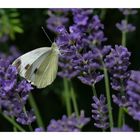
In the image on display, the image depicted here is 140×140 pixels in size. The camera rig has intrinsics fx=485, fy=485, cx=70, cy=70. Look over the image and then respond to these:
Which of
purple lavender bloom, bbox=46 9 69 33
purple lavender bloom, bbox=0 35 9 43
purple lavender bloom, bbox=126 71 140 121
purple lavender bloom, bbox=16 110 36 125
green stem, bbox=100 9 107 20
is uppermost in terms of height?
purple lavender bloom, bbox=46 9 69 33

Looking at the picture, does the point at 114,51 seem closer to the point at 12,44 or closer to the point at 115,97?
the point at 115,97

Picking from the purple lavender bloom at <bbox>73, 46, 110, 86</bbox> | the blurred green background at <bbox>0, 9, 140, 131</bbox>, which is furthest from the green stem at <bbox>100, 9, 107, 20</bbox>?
the purple lavender bloom at <bbox>73, 46, 110, 86</bbox>

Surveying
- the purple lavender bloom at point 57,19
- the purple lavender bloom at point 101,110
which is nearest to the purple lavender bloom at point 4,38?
the purple lavender bloom at point 57,19

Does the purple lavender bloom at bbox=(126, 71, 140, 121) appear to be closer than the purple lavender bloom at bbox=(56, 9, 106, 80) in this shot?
Yes

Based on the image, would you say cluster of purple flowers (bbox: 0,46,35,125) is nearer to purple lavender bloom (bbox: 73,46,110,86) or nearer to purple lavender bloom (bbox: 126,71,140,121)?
purple lavender bloom (bbox: 73,46,110,86)

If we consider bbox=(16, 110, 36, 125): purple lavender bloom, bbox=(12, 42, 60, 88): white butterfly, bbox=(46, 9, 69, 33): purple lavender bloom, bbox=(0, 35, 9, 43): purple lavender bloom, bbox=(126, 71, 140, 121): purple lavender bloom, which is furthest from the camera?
bbox=(0, 35, 9, 43): purple lavender bloom

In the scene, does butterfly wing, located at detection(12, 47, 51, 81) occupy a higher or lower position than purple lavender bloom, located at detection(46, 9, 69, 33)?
lower
